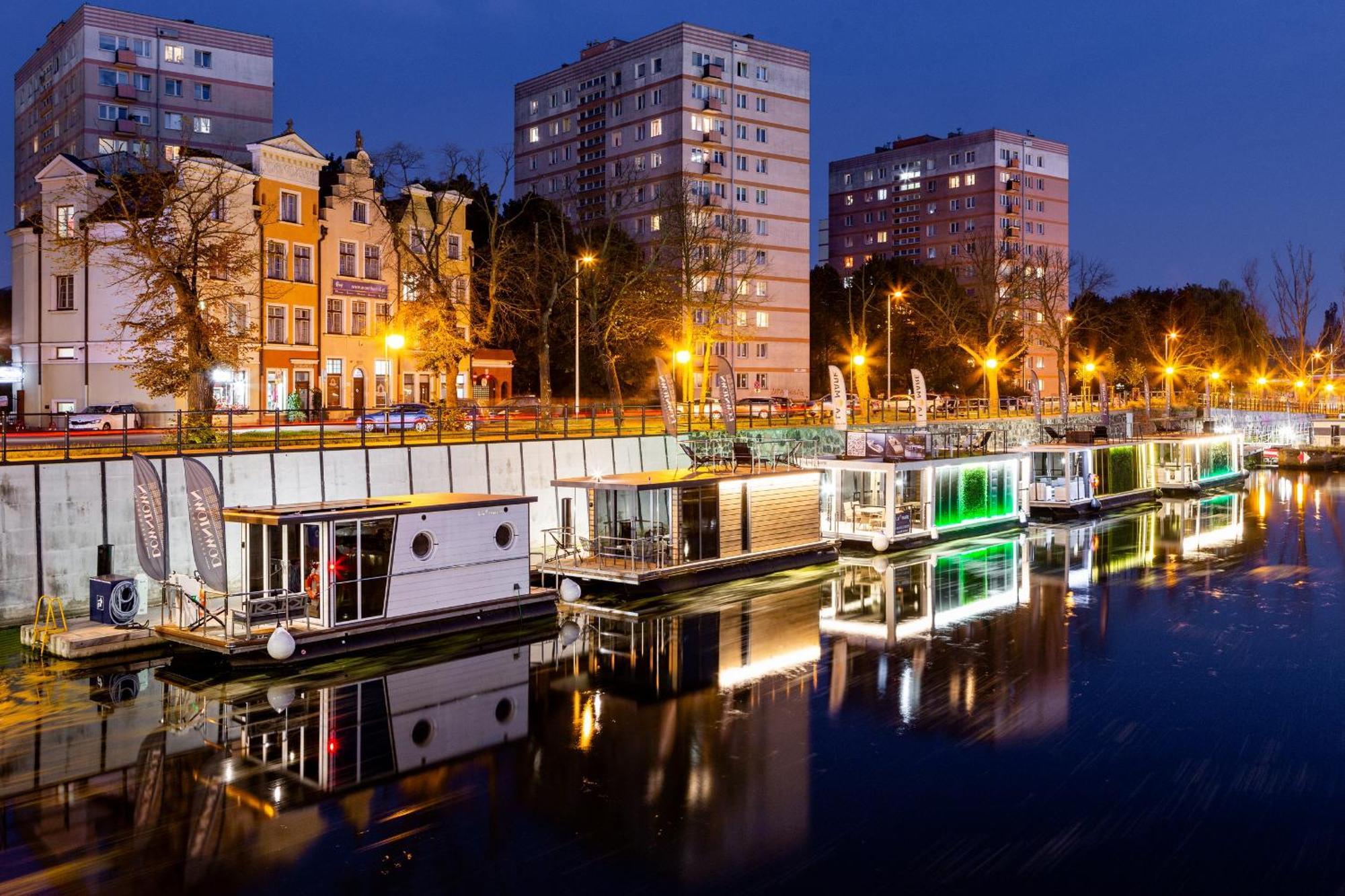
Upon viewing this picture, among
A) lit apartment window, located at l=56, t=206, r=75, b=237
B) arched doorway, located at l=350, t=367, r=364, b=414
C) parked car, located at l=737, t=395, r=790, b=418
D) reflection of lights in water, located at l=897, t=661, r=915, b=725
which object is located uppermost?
lit apartment window, located at l=56, t=206, r=75, b=237

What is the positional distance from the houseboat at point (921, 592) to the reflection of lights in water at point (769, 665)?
1.83 m

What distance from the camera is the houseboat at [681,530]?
27.2m

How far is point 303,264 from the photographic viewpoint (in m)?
51.4

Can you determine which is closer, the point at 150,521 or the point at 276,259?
the point at 150,521

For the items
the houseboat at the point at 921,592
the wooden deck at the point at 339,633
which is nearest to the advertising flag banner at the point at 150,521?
the wooden deck at the point at 339,633

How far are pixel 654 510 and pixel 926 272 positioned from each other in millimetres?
69993

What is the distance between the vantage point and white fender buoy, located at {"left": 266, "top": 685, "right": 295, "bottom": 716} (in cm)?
1811

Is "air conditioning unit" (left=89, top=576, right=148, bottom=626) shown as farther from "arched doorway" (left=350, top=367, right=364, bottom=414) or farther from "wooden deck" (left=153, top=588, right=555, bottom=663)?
"arched doorway" (left=350, top=367, right=364, bottom=414)

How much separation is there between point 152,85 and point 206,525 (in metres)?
69.8

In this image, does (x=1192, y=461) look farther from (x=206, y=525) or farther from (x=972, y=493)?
(x=206, y=525)

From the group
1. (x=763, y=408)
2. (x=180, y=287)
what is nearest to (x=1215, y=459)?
(x=763, y=408)

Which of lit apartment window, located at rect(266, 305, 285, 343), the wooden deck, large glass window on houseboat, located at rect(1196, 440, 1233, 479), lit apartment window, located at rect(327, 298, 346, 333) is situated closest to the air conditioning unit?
the wooden deck

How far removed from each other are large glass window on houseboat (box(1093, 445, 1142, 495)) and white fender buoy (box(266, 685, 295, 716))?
36.4 meters

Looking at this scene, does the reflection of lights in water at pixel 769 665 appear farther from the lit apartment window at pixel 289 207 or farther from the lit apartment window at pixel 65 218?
the lit apartment window at pixel 289 207
